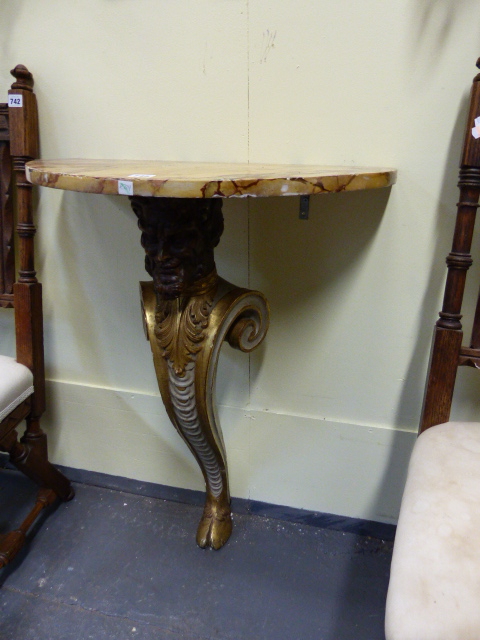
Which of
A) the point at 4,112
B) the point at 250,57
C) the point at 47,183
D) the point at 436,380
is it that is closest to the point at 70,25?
the point at 4,112

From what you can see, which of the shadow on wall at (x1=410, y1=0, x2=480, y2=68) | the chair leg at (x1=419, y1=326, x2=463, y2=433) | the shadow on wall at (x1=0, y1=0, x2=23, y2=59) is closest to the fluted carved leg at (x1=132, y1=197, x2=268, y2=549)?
the chair leg at (x1=419, y1=326, x2=463, y2=433)

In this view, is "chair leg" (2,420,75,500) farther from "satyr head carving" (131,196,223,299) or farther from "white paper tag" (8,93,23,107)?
"white paper tag" (8,93,23,107)

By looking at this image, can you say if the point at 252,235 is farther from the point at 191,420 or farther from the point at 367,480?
the point at 367,480

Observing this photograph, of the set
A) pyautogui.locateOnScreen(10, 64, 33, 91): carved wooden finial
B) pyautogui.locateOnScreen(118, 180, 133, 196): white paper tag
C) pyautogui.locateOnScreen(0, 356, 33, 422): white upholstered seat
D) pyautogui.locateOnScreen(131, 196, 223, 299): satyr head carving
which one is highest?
pyautogui.locateOnScreen(10, 64, 33, 91): carved wooden finial

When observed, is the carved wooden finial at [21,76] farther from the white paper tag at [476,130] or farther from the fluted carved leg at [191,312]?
the white paper tag at [476,130]

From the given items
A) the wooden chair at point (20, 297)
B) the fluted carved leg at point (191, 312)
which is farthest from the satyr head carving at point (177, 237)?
the wooden chair at point (20, 297)

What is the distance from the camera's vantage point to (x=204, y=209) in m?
0.87

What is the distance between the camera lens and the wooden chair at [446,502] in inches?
21.0

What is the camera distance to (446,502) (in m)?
0.66

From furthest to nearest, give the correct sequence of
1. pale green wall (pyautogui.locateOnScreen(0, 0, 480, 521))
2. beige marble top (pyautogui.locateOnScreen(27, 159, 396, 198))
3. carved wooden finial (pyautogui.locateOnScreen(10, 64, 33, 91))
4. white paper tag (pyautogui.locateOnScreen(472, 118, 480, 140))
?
carved wooden finial (pyautogui.locateOnScreen(10, 64, 33, 91)), pale green wall (pyautogui.locateOnScreen(0, 0, 480, 521)), white paper tag (pyautogui.locateOnScreen(472, 118, 480, 140)), beige marble top (pyautogui.locateOnScreen(27, 159, 396, 198))

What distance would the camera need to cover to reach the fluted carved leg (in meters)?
0.85

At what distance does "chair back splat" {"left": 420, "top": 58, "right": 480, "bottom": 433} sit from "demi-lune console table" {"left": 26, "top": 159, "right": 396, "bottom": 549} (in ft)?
0.40

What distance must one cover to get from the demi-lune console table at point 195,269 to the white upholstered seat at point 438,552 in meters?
0.41

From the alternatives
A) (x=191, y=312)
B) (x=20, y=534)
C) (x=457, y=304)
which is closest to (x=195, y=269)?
(x=191, y=312)
